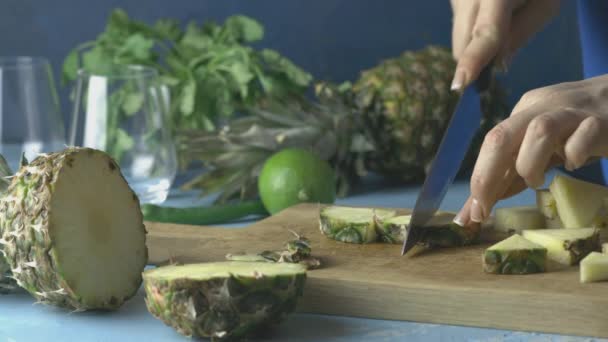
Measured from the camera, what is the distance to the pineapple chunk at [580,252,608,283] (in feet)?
4.65

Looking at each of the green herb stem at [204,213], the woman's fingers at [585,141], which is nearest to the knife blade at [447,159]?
the woman's fingers at [585,141]

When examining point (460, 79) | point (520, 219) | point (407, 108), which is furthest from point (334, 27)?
point (520, 219)

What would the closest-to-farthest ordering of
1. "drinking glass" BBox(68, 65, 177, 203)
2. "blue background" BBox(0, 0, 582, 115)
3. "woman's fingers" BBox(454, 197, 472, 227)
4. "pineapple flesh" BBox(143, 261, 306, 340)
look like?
"pineapple flesh" BBox(143, 261, 306, 340)
"woman's fingers" BBox(454, 197, 472, 227)
"drinking glass" BBox(68, 65, 177, 203)
"blue background" BBox(0, 0, 582, 115)

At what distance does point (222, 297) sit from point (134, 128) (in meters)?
1.00

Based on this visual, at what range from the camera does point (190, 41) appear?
275 cm

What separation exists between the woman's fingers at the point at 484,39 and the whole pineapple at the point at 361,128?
2.02ft

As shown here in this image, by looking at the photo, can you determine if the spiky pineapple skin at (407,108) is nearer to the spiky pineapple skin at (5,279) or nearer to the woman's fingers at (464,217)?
the woman's fingers at (464,217)

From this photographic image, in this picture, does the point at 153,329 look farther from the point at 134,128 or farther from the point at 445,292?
the point at 134,128

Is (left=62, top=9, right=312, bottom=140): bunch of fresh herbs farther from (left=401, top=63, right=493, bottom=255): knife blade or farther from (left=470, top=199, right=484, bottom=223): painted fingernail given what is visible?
(left=470, top=199, right=484, bottom=223): painted fingernail

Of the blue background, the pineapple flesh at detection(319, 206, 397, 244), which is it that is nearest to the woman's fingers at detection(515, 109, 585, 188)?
the pineapple flesh at detection(319, 206, 397, 244)

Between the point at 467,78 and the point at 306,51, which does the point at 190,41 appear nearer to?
the point at 306,51

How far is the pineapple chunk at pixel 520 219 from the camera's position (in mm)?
1718

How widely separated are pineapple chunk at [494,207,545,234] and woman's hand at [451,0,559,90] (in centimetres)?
24

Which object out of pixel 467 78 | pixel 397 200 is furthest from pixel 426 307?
pixel 397 200
